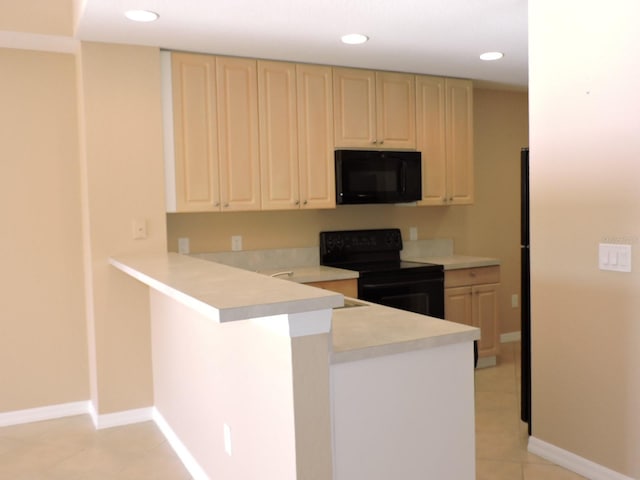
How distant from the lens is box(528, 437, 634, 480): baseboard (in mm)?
2566

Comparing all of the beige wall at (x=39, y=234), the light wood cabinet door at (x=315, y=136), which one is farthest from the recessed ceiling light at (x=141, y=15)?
the light wood cabinet door at (x=315, y=136)

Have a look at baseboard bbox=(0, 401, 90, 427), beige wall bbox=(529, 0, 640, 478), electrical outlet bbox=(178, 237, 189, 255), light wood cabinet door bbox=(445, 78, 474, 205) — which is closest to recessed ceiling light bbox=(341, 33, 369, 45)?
beige wall bbox=(529, 0, 640, 478)

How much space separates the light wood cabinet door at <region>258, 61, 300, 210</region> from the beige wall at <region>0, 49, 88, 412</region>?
1191 mm

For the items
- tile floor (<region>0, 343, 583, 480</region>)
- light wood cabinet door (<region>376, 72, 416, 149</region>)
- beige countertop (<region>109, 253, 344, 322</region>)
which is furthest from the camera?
light wood cabinet door (<region>376, 72, 416, 149</region>)

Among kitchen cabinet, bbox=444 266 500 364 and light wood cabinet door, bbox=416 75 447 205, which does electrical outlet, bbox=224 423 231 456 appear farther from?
light wood cabinet door, bbox=416 75 447 205

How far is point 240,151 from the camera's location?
3848 millimetres

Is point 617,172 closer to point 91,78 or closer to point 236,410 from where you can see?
point 236,410

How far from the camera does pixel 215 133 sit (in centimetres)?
376

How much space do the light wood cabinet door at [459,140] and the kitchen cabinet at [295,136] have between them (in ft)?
3.48

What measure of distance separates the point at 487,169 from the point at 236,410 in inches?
148

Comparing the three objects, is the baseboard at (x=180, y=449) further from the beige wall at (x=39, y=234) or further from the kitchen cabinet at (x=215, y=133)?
the kitchen cabinet at (x=215, y=133)

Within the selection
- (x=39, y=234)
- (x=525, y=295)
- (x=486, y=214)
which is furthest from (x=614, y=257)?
(x=39, y=234)

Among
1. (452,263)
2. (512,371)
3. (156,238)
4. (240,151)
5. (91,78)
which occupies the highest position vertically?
(91,78)

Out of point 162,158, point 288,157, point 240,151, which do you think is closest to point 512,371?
point 288,157
